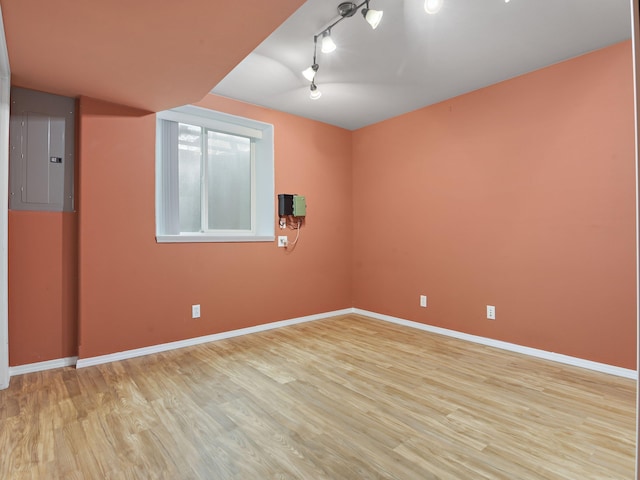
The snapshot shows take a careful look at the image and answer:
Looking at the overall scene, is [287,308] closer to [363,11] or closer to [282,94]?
[282,94]

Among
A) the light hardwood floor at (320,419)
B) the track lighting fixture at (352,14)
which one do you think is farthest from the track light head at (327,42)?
the light hardwood floor at (320,419)

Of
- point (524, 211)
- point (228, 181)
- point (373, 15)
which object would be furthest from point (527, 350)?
point (228, 181)

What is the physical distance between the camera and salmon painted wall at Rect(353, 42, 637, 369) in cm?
253

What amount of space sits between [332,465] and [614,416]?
1.70 metres

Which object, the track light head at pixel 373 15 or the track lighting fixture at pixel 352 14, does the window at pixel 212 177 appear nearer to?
the track lighting fixture at pixel 352 14

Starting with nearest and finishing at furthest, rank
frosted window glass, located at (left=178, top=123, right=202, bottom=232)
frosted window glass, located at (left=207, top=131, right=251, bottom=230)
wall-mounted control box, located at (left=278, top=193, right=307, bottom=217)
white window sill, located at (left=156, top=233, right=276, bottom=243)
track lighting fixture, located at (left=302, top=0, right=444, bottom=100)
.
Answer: track lighting fixture, located at (left=302, top=0, right=444, bottom=100), white window sill, located at (left=156, top=233, right=276, bottom=243), frosted window glass, located at (left=178, top=123, right=202, bottom=232), frosted window glass, located at (left=207, top=131, right=251, bottom=230), wall-mounted control box, located at (left=278, top=193, right=307, bottom=217)

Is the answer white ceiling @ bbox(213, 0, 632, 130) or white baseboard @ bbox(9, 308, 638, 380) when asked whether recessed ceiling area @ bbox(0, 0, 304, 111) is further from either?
white baseboard @ bbox(9, 308, 638, 380)

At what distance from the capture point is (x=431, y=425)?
1840 mm

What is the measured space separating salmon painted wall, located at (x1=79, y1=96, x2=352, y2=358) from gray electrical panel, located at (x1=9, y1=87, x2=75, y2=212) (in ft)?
0.45

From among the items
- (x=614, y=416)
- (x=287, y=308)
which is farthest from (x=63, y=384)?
(x=614, y=416)

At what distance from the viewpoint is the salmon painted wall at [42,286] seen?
98.9 inches

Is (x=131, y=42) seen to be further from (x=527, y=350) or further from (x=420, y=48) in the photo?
(x=527, y=350)

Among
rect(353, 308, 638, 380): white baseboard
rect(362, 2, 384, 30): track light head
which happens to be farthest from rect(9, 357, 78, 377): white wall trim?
rect(362, 2, 384, 30): track light head

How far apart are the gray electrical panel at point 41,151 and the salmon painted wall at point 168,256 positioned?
137 mm
